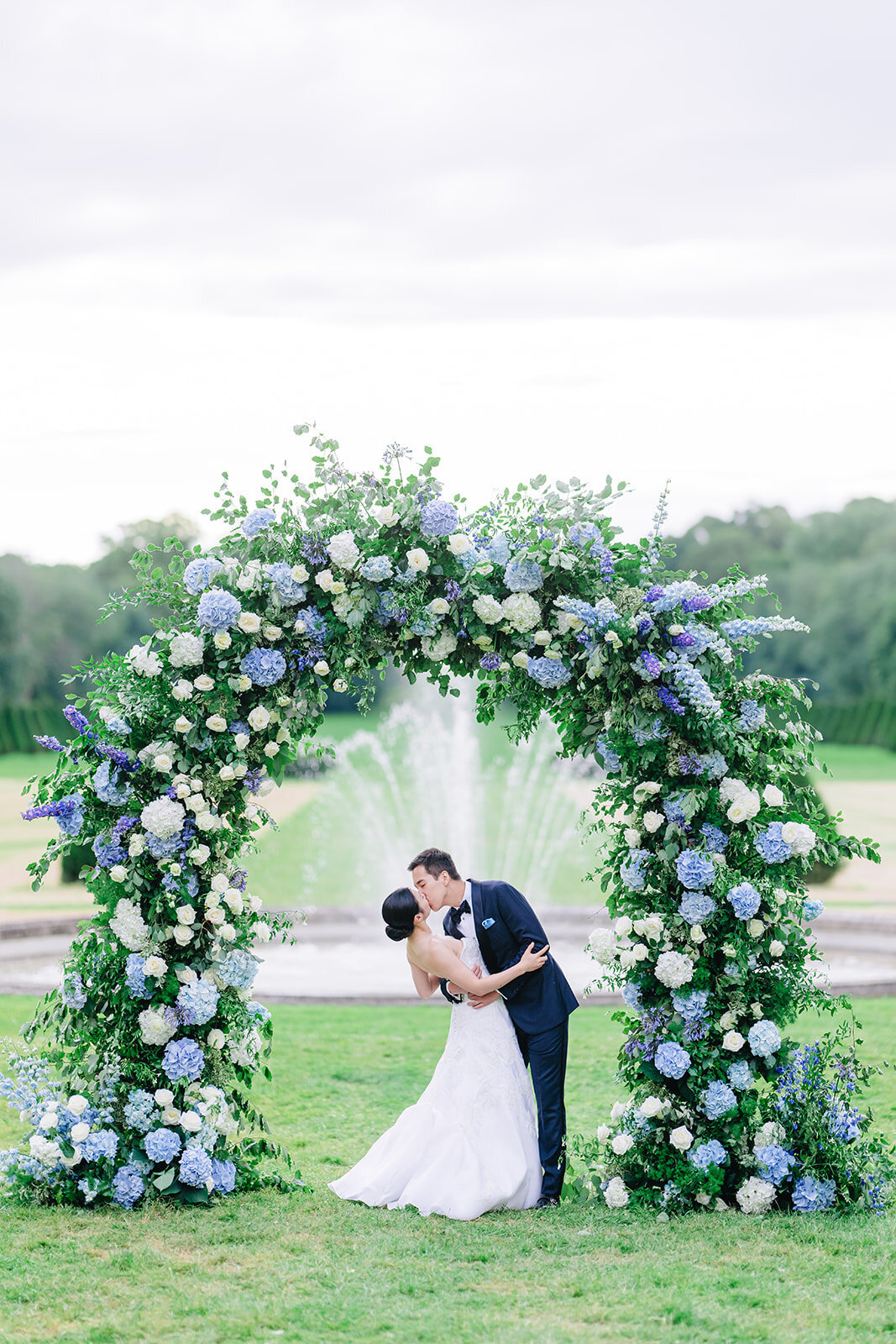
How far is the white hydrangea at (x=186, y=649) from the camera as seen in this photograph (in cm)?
595

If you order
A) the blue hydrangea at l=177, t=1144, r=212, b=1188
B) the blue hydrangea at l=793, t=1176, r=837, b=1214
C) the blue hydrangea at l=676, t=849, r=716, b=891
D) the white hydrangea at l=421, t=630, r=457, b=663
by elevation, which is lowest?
the blue hydrangea at l=177, t=1144, r=212, b=1188

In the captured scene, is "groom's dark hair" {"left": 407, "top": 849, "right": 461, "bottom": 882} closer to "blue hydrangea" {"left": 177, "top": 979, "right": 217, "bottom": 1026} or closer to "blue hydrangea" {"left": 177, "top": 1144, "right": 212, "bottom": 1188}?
"blue hydrangea" {"left": 177, "top": 979, "right": 217, "bottom": 1026}

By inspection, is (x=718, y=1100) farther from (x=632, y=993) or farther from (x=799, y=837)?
(x=799, y=837)

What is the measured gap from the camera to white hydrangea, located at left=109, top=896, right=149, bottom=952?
5.96 metres

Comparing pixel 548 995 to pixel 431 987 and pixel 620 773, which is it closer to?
pixel 431 987

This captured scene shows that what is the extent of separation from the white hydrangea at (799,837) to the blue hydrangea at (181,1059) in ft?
Result: 9.23

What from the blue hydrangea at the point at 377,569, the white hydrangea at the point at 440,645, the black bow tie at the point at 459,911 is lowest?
the black bow tie at the point at 459,911

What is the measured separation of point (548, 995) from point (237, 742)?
1834mm

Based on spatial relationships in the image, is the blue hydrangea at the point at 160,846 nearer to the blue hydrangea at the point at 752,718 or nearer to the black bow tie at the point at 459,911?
the black bow tie at the point at 459,911

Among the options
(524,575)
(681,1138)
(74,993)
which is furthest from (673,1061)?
(74,993)

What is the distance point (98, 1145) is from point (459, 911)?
1898 mm

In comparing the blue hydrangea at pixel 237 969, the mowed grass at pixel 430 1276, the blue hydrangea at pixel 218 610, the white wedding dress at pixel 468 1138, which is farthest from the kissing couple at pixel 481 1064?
the blue hydrangea at pixel 218 610

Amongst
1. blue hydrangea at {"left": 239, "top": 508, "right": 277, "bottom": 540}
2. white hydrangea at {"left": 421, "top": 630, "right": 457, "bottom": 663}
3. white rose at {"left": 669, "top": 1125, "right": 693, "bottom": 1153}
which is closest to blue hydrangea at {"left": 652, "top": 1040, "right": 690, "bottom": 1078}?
white rose at {"left": 669, "top": 1125, "right": 693, "bottom": 1153}

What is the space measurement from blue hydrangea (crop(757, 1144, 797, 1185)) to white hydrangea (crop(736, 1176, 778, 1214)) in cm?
4
